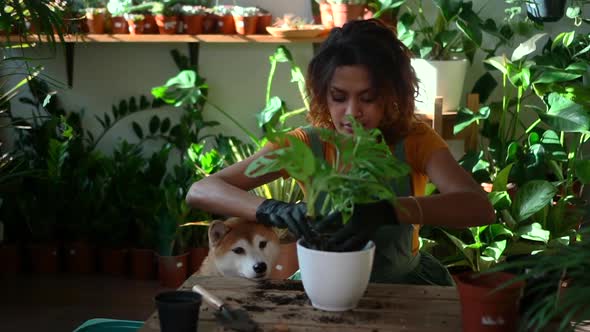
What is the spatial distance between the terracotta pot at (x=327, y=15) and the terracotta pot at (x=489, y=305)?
2588 mm

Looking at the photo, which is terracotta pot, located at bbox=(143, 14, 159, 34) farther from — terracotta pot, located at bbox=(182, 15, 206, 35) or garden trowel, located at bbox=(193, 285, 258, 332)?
garden trowel, located at bbox=(193, 285, 258, 332)

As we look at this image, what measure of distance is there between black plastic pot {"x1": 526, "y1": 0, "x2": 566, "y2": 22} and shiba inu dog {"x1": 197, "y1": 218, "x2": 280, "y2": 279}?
1640 millimetres

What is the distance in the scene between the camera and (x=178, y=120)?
439 centimetres

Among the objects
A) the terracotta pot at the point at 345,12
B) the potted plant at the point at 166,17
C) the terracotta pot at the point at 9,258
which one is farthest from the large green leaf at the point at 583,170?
the terracotta pot at the point at 9,258

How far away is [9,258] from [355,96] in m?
2.72

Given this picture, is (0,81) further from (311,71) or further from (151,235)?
(311,71)

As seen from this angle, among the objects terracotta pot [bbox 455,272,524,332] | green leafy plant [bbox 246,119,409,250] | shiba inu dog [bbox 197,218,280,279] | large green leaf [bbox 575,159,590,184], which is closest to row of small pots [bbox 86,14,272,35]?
large green leaf [bbox 575,159,590,184]

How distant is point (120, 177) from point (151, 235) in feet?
1.03

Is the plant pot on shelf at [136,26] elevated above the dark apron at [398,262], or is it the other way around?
the plant pot on shelf at [136,26]

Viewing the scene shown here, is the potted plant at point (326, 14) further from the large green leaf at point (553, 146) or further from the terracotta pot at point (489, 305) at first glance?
the terracotta pot at point (489, 305)

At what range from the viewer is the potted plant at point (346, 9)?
381cm

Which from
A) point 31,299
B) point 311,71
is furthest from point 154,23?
point 311,71

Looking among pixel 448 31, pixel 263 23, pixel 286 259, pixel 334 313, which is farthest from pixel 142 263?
pixel 334 313

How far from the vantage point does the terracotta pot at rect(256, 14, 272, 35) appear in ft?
13.3
